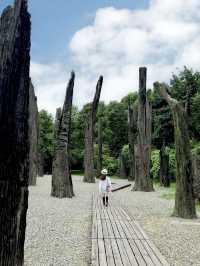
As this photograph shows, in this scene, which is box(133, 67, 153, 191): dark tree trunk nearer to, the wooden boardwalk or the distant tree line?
the distant tree line

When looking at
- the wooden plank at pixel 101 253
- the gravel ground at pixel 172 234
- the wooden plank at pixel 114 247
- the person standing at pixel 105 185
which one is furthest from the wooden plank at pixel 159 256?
the person standing at pixel 105 185

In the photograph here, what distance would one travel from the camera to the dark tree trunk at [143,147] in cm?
1897

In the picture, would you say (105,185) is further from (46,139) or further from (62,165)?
(46,139)

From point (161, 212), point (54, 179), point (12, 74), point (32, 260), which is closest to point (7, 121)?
point (12, 74)

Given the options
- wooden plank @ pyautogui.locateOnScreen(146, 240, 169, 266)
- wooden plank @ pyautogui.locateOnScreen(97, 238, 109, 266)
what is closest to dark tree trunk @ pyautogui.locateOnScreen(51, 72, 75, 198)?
wooden plank @ pyautogui.locateOnScreen(97, 238, 109, 266)

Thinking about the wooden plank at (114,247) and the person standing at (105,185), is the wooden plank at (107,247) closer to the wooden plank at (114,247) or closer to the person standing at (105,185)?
the wooden plank at (114,247)

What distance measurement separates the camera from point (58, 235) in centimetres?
717

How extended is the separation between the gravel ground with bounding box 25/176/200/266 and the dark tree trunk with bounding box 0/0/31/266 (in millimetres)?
3029

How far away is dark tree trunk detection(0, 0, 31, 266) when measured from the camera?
7.68 ft

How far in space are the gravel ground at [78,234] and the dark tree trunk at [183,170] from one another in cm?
35

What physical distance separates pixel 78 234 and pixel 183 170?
3719 millimetres

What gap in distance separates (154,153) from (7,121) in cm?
2940

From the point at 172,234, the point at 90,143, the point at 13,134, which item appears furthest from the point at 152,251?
the point at 90,143

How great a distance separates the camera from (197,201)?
1396cm
